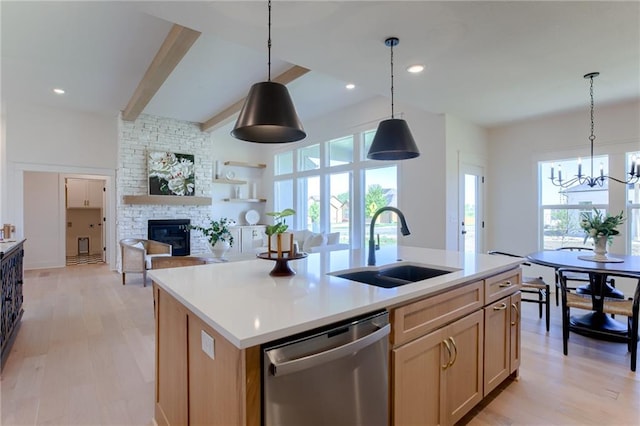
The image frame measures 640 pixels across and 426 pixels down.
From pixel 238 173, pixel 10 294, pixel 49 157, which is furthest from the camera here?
pixel 238 173

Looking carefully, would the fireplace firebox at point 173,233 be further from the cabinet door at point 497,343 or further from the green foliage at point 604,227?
the green foliage at point 604,227

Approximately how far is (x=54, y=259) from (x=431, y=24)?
850 centimetres

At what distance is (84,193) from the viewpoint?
28.1 feet

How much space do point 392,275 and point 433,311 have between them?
646mm

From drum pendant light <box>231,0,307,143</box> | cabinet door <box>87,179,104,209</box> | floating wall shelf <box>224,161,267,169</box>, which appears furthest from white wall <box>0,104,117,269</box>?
drum pendant light <box>231,0,307,143</box>

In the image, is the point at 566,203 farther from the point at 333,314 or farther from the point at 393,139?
the point at 333,314

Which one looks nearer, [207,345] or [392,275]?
[207,345]

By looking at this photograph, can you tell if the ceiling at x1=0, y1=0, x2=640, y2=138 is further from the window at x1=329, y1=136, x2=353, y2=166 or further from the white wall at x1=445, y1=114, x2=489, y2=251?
the window at x1=329, y1=136, x2=353, y2=166

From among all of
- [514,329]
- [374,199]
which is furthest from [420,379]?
[374,199]

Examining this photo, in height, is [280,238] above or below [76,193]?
below

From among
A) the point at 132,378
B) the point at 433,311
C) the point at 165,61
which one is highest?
the point at 165,61

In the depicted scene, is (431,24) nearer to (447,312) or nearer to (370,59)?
(370,59)

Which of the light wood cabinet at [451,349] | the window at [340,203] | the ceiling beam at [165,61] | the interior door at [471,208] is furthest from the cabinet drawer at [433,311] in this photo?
the window at [340,203]

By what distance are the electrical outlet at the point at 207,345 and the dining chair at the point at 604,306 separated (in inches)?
119
